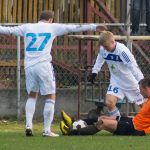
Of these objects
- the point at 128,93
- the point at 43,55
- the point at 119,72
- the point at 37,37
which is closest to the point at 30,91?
the point at 43,55

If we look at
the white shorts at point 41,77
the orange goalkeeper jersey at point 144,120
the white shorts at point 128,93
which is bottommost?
the orange goalkeeper jersey at point 144,120

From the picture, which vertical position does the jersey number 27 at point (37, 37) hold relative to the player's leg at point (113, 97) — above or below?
above

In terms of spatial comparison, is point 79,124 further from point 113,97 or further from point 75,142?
point 75,142

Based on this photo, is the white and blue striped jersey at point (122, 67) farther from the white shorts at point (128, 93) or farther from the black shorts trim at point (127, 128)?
the black shorts trim at point (127, 128)

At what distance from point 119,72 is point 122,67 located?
11 centimetres

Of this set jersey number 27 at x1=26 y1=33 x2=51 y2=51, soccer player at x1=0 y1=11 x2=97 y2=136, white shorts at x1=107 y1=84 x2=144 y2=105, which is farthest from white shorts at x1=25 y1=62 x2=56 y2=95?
white shorts at x1=107 y1=84 x2=144 y2=105

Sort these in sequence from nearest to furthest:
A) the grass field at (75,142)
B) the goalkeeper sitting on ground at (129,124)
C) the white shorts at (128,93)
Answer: the grass field at (75,142), the goalkeeper sitting on ground at (129,124), the white shorts at (128,93)

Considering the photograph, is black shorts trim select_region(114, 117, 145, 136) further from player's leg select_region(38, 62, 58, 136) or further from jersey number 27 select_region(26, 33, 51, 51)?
jersey number 27 select_region(26, 33, 51, 51)

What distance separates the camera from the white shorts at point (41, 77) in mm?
14062

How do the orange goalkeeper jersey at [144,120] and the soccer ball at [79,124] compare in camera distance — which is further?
the soccer ball at [79,124]

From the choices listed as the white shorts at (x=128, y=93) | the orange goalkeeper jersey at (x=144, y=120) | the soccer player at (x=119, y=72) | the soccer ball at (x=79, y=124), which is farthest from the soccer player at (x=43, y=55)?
Answer: the white shorts at (x=128, y=93)

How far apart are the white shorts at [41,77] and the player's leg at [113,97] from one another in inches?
56.5

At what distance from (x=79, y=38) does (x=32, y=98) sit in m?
3.39

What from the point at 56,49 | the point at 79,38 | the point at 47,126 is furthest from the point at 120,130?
the point at 56,49
